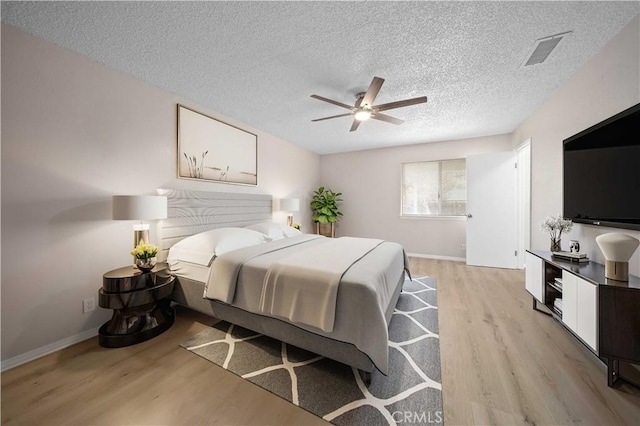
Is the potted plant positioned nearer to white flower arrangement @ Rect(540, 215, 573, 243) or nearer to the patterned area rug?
the patterned area rug

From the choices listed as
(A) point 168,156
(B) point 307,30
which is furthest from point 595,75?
(A) point 168,156

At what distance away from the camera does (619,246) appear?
148 cm

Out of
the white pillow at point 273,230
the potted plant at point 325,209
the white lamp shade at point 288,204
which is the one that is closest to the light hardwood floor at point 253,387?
the white pillow at point 273,230

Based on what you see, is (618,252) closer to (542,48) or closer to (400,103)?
(542,48)

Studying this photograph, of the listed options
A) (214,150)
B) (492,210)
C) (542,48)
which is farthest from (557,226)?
(214,150)

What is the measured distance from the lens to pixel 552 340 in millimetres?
1925

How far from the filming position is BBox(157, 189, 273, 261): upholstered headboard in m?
2.55

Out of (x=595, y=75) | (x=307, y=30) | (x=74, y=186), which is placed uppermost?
(x=307, y=30)

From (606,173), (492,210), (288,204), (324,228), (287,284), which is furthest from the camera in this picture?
(324,228)

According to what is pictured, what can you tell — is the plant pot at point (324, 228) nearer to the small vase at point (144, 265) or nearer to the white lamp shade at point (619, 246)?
the small vase at point (144, 265)

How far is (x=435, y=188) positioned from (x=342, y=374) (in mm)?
4329

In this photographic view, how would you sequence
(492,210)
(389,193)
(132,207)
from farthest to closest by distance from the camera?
(389,193), (492,210), (132,207)

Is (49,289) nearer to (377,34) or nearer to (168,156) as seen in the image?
(168,156)

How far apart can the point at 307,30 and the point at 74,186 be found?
2.34 metres
